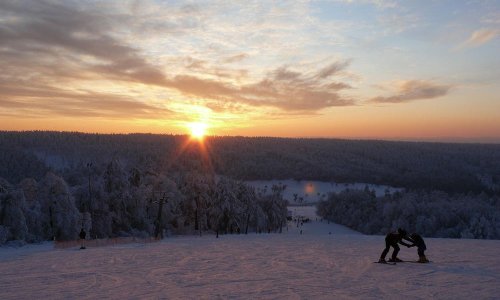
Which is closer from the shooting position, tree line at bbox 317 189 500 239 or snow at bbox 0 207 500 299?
snow at bbox 0 207 500 299

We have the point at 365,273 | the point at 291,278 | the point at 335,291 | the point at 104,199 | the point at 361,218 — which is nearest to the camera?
the point at 335,291

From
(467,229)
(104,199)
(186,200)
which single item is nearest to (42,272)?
(104,199)

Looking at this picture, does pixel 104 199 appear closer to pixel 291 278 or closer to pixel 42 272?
pixel 42 272

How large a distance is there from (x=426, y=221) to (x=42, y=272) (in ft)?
315

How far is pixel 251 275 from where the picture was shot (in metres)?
19.0

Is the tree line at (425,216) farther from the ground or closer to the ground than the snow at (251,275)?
closer to the ground

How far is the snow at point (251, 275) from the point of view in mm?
15391

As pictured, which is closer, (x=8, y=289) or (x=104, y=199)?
(x=8, y=289)

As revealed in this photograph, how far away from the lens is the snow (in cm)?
1539

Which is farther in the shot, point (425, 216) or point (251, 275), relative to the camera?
point (425, 216)

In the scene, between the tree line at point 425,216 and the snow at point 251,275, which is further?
the tree line at point 425,216

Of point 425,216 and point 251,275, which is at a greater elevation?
point 251,275

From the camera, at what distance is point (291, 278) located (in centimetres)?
1819

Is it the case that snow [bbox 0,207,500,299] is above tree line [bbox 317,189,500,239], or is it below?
above
